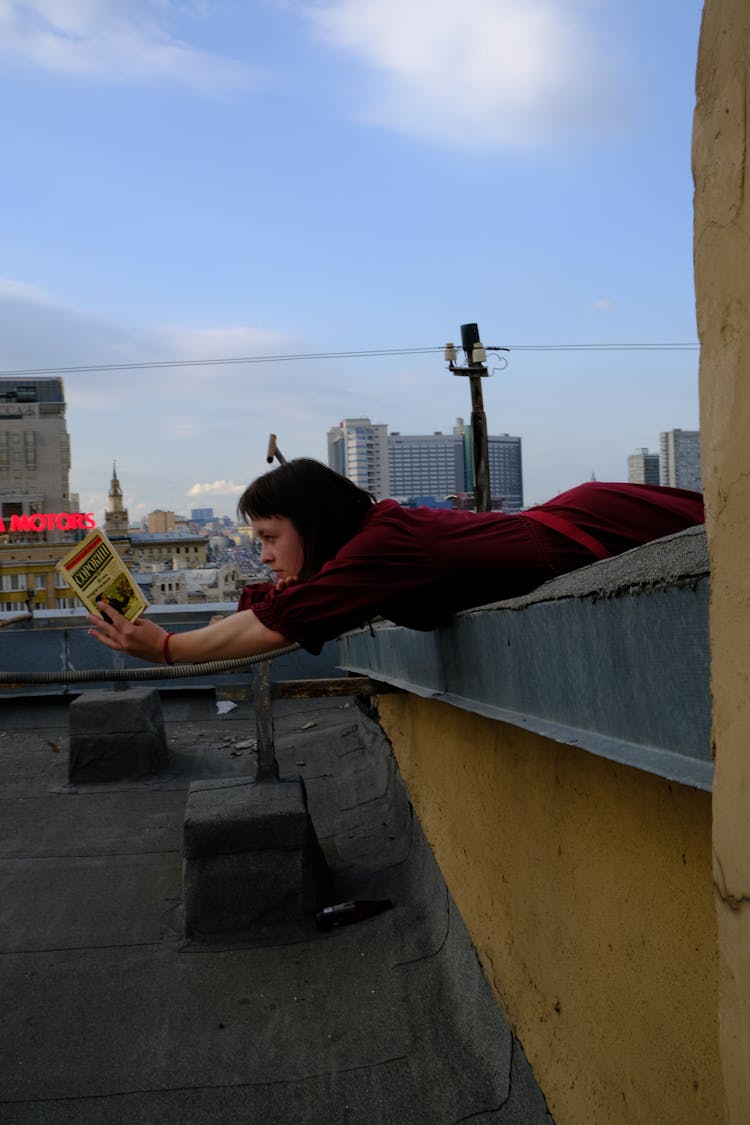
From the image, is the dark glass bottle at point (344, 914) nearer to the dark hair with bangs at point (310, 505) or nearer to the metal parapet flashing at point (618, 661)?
the dark hair with bangs at point (310, 505)

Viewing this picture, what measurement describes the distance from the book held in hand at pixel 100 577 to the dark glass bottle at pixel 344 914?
191 centimetres

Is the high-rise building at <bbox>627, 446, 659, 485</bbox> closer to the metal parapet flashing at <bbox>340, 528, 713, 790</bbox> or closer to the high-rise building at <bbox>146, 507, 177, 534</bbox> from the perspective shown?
the metal parapet flashing at <bbox>340, 528, 713, 790</bbox>

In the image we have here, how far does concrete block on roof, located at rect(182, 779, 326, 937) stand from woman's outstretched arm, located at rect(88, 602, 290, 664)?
1.62m

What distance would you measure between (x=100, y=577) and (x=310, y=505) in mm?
586

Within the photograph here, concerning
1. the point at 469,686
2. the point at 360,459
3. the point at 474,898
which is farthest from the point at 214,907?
the point at 360,459

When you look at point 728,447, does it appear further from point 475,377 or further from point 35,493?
point 35,493

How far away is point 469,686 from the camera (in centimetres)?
247

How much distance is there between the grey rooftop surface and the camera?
292 cm

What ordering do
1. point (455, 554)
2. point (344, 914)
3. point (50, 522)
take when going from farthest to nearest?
point (50, 522), point (344, 914), point (455, 554)

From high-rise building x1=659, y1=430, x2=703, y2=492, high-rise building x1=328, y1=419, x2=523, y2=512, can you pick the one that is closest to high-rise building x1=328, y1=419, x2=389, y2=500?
high-rise building x1=328, y1=419, x2=523, y2=512

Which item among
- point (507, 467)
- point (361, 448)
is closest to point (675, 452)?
point (507, 467)

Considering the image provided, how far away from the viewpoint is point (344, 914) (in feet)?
13.3

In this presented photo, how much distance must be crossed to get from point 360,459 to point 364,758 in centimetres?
7467

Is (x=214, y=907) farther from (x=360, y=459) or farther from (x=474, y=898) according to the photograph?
(x=360, y=459)
